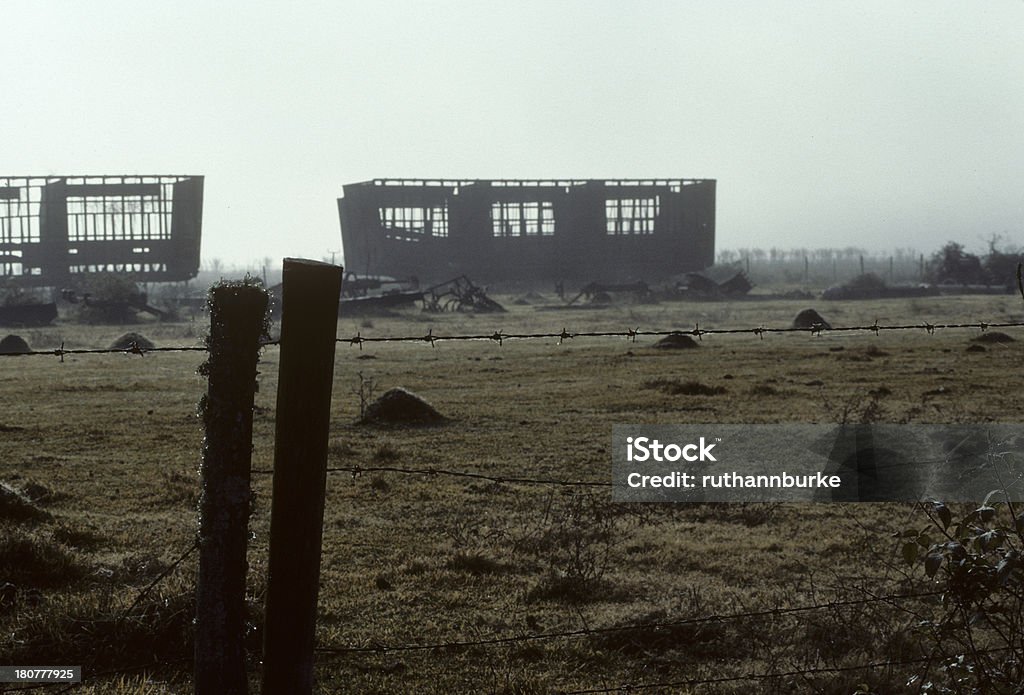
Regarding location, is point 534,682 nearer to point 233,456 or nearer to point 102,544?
point 233,456

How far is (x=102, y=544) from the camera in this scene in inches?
289

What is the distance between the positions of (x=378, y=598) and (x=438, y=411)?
8263mm

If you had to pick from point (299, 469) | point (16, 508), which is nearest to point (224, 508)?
point (299, 469)

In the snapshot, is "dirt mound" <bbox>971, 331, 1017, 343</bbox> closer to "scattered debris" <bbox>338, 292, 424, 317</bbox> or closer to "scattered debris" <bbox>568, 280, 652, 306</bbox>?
"scattered debris" <bbox>338, 292, 424, 317</bbox>

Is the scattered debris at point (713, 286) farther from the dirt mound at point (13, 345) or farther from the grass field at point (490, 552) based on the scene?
the grass field at point (490, 552)

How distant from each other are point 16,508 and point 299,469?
527cm

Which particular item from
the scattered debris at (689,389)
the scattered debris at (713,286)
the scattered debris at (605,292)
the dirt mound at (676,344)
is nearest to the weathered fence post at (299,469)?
the scattered debris at (689,389)

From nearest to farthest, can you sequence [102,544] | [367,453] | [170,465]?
[102,544] < [170,465] < [367,453]

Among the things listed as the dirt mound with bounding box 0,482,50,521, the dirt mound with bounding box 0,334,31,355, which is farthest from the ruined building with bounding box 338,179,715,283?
the dirt mound with bounding box 0,482,50,521

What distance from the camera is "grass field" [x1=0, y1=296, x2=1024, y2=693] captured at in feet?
17.2

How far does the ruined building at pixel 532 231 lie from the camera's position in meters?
61.0

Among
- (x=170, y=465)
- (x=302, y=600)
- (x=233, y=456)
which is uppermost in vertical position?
(x=233, y=456)

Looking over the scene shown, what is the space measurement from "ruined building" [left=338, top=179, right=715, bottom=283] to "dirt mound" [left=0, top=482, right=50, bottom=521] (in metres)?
53.1

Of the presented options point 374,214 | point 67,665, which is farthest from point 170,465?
point 374,214
